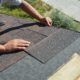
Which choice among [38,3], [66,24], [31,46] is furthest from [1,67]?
[38,3]

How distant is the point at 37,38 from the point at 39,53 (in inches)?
18.8

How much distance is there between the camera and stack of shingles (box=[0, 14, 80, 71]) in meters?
2.24

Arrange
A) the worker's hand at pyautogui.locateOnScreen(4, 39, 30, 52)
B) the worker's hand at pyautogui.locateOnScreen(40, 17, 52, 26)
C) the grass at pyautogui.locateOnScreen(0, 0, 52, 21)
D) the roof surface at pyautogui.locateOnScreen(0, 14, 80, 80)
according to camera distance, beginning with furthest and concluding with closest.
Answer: the grass at pyautogui.locateOnScreen(0, 0, 52, 21) → the worker's hand at pyautogui.locateOnScreen(40, 17, 52, 26) → the worker's hand at pyautogui.locateOnScreen(4, 39, 30, 52) → the roof surface at pyautogui.locateOnScreen(0, 14, 80, 80)

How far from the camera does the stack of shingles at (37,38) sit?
88.3 inches

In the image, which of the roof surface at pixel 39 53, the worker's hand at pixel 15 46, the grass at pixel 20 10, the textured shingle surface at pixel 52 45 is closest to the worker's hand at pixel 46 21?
the roof surface at pixel 39 53

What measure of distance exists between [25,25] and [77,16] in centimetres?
351

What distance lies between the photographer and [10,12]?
21.4 feet

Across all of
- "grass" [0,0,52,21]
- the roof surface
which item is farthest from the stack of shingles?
"grass" [0,0,52,21]

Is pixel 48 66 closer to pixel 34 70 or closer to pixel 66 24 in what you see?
pixel 34 70

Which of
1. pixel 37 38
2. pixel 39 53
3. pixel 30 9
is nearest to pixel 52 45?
pixel 39 53

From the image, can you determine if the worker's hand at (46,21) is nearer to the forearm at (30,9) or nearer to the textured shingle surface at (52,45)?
the forearm at (30,9)

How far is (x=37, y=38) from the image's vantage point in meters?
2.69

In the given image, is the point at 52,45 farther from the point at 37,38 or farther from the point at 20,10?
the point at 20,10

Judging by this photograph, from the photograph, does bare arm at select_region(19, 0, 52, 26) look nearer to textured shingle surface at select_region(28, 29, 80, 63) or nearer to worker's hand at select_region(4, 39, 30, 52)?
textured shingle surface at select_region(28, 29, 80, 63)
